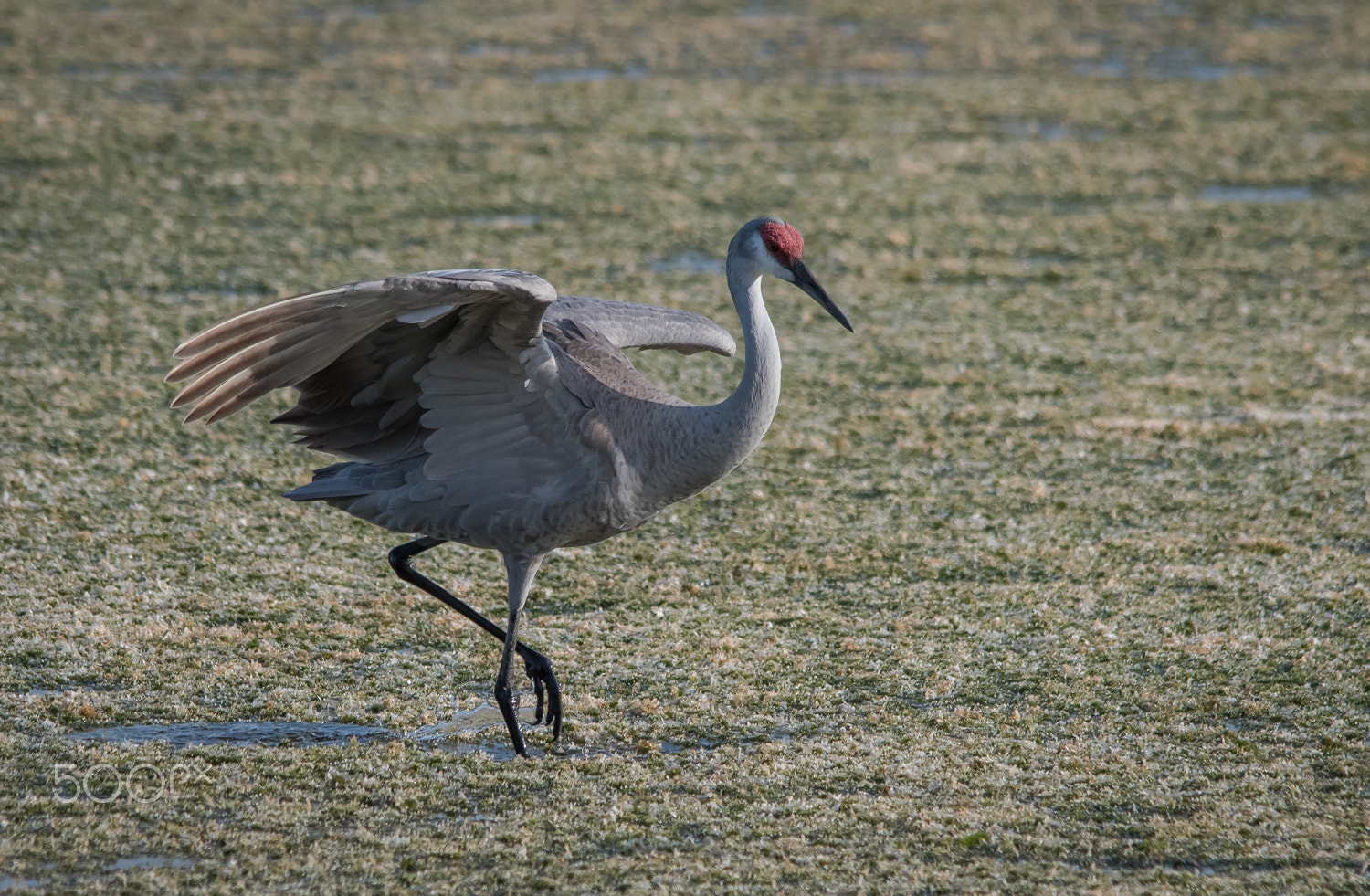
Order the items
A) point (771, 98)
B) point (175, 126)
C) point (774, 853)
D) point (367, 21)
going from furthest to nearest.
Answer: point (367, 21) → point (771, 98) → point (175, 126) → point (774, 853)

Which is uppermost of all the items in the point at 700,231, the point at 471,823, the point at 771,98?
the point at 771,98

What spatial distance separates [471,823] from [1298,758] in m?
2.48

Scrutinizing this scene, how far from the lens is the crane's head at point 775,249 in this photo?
432cm

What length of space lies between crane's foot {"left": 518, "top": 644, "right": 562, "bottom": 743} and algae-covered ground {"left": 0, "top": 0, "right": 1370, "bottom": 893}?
11cm

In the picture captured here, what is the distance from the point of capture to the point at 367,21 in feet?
51.6

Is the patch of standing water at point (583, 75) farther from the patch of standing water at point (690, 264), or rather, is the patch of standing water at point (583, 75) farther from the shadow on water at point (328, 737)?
the shadow on water at point (328, 737)

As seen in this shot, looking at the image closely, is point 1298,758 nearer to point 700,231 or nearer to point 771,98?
point 700,231

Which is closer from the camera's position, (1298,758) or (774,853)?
(774,853)

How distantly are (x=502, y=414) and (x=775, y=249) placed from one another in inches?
39.9

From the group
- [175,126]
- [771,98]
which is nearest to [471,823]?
[175,126]

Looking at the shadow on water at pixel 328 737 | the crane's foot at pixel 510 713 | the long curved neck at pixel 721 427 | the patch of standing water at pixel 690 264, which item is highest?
the long curved neck at pixel 721 427

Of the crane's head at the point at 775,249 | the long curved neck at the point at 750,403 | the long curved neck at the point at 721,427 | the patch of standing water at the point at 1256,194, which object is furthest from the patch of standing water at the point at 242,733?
the patch of standing water at the point at 1256,194

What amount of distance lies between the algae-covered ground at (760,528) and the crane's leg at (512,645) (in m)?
0.19

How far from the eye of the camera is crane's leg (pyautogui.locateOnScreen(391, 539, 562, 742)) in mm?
4301
